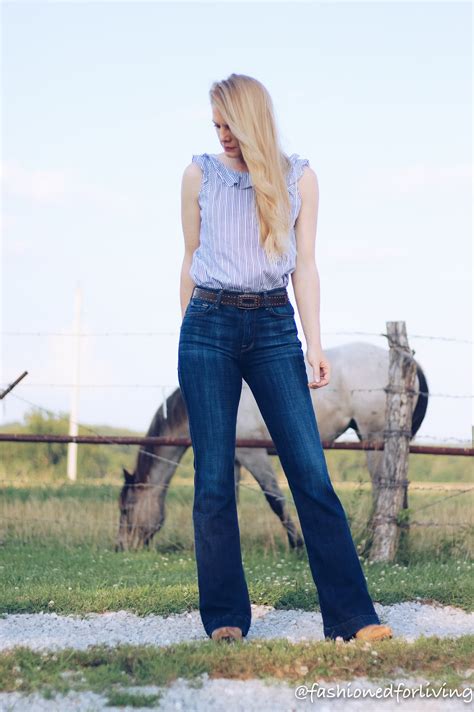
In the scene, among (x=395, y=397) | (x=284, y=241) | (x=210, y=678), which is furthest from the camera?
(x=395, y=397)

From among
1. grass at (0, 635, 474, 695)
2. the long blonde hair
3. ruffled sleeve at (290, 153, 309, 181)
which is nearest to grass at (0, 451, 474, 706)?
grass at (0, 635, 474, 695)

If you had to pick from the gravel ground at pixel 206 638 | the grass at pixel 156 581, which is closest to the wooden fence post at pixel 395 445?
the grass at pixel 156 581

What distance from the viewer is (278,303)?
11.5 feet

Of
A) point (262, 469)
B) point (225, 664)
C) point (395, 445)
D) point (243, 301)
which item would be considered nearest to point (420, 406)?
point (262, 469)

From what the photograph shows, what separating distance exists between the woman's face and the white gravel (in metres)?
1.71

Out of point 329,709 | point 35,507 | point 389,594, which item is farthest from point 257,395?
point 35,507

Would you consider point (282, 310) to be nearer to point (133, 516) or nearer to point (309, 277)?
point (309, 277)

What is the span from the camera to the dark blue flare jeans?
347 cm

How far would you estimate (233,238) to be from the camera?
3.48 meters

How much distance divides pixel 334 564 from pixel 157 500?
485cm

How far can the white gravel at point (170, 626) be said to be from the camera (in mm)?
3754

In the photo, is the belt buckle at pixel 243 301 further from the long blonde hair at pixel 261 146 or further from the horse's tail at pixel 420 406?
the horse's tail at pixel 420 406

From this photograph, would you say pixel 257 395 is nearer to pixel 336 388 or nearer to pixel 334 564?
pixel 334 564

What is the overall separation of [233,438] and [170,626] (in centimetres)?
97
